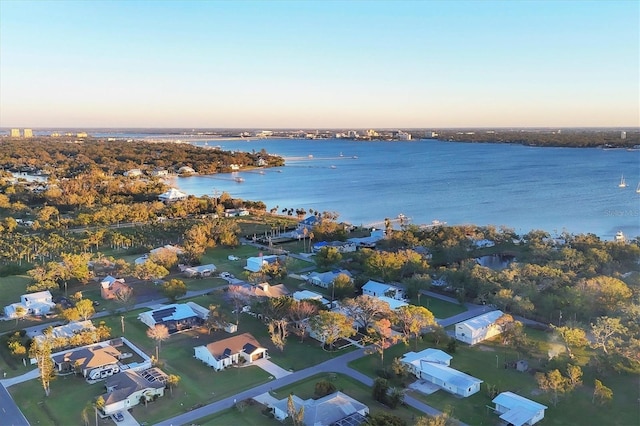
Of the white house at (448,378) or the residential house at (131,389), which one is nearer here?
the residential house at (131,389)

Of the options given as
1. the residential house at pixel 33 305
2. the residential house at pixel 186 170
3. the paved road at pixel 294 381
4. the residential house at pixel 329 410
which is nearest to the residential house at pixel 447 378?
the paved road at pixel 294 381

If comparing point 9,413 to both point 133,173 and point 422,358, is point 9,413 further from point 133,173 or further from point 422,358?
point 133,173

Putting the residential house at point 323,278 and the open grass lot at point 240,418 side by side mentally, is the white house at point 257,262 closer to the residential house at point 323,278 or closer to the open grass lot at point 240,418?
the residential house at point 323,278

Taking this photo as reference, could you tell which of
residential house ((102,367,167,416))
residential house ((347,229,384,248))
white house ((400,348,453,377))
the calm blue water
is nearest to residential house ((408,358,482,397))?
white house ((400,348,453,377))

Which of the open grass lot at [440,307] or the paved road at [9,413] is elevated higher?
the open grass lot at [440,307]

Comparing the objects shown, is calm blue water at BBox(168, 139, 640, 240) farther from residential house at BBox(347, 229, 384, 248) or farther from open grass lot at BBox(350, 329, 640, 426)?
open grass lot at BBox(350, 329, 640, 426)

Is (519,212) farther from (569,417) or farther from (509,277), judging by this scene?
(569,417)

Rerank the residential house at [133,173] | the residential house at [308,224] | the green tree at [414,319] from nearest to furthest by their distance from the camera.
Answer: the green tree at [414,319]
the residential house at [308,224]
the residential house at [133,173]

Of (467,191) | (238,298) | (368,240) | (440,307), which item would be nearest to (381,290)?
(440,307)
